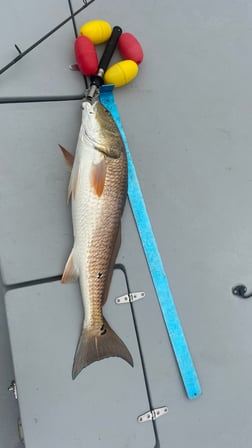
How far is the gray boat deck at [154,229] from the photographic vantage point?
1.10m

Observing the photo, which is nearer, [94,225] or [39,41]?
[94,225]

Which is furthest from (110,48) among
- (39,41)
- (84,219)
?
(84,219)

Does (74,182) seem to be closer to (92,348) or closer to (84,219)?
(84,219)

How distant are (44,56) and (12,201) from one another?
52 centimetres

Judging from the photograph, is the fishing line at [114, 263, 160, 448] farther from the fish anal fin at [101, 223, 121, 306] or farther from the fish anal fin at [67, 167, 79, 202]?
the fish anal fin at [67, 167, 79, 202]

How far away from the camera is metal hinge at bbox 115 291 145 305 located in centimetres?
117

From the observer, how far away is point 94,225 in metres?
1.12

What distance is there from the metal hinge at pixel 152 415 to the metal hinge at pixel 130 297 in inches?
13.7

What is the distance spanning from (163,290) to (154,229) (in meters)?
0.21

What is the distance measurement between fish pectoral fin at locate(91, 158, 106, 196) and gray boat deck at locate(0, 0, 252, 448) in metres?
0.11

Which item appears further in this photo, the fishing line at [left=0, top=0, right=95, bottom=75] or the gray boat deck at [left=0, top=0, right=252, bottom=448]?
the fishing line at [left=0, top=0, right=95, bottom=75]

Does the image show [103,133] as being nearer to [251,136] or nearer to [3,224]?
[3,224]

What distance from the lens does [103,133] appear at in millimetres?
1151

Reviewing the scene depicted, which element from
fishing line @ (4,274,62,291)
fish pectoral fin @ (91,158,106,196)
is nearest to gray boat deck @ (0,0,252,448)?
fishing line @ (4,274,62,291)
